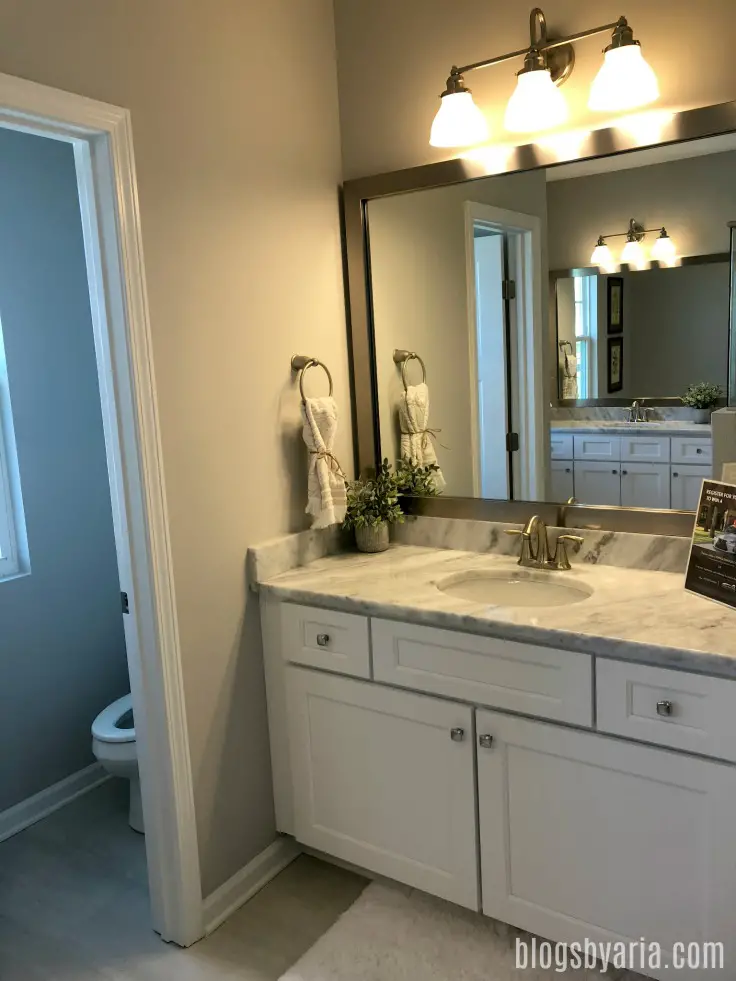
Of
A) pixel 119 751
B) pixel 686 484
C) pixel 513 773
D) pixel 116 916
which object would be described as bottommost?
pixel 116 916

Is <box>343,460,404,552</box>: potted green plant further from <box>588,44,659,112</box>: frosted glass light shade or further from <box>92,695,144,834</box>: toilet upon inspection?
<box>588,44,659,112</box>: frosted glass light shade

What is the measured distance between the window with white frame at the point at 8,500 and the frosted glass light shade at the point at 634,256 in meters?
1.88

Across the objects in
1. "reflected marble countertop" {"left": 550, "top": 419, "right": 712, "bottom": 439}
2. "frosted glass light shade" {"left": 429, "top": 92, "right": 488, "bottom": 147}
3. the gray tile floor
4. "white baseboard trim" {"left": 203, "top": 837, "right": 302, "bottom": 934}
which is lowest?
the gray tile floor

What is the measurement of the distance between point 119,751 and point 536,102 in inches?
82.1

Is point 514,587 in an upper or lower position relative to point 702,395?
lower

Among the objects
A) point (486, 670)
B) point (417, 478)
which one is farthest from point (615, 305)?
point (486, 670)

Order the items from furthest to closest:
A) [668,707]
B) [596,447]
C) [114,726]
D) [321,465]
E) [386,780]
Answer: [114,726]
[321,465]
[596,447]
[386,780]
[668,707]

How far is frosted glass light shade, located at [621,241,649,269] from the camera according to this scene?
6.54 ft

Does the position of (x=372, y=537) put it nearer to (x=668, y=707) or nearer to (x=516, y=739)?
(x=516, y=739)

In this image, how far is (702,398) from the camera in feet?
6.40

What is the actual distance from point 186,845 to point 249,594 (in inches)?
24.9

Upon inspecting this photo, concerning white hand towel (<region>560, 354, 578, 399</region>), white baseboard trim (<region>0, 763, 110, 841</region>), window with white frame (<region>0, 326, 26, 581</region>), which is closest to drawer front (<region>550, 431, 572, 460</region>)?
white hand towel (<region>560, 354, 578, 399</region>)

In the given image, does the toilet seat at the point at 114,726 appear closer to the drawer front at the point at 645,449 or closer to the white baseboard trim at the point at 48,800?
the white baseboard trim at the point at 48,800

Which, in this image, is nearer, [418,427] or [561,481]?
[561,481]
